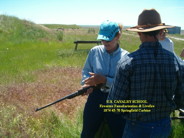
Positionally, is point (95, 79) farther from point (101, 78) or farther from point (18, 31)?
point (18, 31)

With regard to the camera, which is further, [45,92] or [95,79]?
[45,92]

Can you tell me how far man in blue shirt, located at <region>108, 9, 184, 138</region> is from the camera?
195 cm

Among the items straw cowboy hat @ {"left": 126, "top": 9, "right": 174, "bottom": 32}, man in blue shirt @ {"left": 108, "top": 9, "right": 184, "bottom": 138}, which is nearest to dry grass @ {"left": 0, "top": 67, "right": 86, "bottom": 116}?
man in blue shirt @ {"left": 108, "top": 9, "right": 184, "bottom": 138}

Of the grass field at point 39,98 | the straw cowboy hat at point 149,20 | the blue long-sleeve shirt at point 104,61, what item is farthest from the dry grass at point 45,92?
the straw cowboy hat at point 149,20

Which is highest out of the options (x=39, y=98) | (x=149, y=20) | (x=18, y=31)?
(x=149, y=20)

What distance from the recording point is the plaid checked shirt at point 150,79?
1946 millimetres

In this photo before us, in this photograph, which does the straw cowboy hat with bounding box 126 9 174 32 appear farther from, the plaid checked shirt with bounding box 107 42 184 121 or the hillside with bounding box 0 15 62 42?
the hillside with bounding box 0 15 62 42

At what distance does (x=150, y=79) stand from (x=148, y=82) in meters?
0.03

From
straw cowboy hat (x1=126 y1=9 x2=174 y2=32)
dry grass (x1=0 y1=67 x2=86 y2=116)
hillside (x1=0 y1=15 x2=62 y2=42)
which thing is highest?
straw cowboy hat (x1=126 y1=9 x2=174 y2=32)

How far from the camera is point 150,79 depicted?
197cm

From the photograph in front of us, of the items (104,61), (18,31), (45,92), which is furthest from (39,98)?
(18,31)

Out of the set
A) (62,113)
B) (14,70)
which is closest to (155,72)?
(62,113)

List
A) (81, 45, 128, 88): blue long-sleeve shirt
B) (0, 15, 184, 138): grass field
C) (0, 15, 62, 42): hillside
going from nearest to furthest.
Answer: (81, 45, 128, 88): blue long-sleeve shirt
(0, 15, 184, 138): grass field
(0, 15, 62, 42): hillside

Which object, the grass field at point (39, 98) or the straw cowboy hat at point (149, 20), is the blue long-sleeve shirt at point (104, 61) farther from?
the grass field at point (39, 98)
